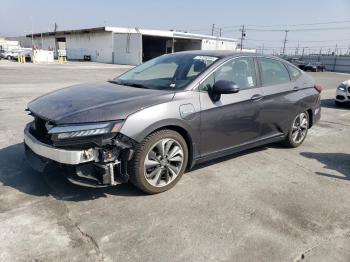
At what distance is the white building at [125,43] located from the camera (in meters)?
43.7

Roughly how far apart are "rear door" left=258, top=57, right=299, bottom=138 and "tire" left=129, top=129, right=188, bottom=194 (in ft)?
5.24

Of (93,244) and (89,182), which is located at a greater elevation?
(89,182)

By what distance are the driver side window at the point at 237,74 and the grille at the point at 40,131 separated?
1822 mm

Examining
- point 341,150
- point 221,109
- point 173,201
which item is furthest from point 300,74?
point 173,201

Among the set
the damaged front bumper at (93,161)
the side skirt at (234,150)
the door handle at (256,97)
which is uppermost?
the door handle at (256,97)

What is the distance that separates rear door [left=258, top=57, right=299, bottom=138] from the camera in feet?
16.3

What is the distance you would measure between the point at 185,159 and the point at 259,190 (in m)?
0.98

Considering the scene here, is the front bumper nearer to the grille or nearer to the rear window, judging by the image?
the grille

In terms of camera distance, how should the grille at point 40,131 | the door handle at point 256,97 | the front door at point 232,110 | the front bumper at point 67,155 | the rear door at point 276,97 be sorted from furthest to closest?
the rear door at point 276,97 → the door handle at point 256,97 → the front door at point 232,110 → the grille at point 40,131 → the front bumper at point 67,155

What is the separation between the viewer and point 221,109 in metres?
4.25

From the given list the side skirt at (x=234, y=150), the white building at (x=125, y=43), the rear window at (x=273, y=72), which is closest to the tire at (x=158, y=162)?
the side skirt at (x=234, y=150)

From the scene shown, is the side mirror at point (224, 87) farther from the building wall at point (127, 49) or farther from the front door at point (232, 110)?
the building wall at point (127, 49)

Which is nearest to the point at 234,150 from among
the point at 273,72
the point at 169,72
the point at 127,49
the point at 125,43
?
the point at 169,72

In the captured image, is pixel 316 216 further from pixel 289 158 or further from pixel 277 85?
pixel 277 85
